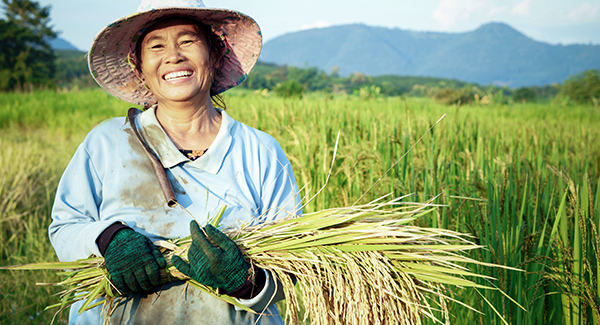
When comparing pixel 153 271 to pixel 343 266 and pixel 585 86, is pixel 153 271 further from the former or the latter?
pixel 585 86

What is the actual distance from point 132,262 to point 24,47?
39726 mm

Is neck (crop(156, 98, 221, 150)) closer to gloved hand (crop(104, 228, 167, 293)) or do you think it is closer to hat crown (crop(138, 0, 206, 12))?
hat crown (crop(138, 0, 206, 12))

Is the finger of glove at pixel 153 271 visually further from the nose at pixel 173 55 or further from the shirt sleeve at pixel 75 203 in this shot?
the nose at pixel 173 55

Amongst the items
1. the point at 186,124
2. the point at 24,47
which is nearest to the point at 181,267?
the point at 186,124

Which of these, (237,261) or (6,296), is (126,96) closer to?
(237,261)

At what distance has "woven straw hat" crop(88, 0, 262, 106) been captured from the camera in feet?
4.59

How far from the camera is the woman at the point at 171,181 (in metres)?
1.13

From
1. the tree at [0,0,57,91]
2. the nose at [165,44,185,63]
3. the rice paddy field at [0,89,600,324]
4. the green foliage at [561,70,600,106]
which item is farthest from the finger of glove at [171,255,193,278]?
the tree at [0,0,57,91]

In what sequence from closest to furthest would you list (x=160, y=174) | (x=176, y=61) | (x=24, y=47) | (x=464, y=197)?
(x=464, y=197)
(x=160, y=174)
(x=176, y=61)
(x=24, y=47)

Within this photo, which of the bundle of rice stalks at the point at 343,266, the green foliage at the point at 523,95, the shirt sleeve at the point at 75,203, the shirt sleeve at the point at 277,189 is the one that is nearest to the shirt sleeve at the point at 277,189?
the shirt sleeve at the point at 277,189

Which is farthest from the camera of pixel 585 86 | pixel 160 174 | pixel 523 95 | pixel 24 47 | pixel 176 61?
pixel 523 95

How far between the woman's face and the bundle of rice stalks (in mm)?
547

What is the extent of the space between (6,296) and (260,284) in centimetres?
206

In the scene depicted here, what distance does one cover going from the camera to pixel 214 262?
106cm
